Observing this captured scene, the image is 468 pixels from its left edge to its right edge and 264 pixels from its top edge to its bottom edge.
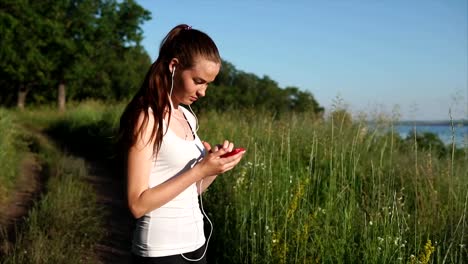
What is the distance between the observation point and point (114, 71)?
113 ft

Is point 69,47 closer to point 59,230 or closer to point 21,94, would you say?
point 21,94

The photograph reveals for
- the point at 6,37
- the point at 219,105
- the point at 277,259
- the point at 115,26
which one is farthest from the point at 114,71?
the point at 277,259

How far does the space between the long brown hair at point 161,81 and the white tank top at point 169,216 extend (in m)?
0.07

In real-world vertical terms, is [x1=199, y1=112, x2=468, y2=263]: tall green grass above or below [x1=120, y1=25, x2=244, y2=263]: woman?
below

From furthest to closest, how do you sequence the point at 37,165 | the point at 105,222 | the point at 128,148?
the point at 37,165
the point at 105,222
the point at 128,148

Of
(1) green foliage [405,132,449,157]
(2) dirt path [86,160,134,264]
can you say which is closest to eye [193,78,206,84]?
(2) dirt path [86,160,134,264]

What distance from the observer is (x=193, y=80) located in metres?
1.92

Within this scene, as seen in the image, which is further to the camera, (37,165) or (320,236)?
(37,165)

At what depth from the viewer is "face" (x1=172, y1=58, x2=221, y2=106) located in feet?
6.25

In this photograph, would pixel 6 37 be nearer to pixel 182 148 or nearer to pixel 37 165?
pixel 37 165

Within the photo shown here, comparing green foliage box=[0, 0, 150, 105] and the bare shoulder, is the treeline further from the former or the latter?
the bare shoulder

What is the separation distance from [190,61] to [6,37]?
27.2 m

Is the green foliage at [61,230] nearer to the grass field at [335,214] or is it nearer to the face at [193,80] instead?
the grass field at [335,214]

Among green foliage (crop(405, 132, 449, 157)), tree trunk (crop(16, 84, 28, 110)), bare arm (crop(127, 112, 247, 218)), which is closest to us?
bare arm (crop(127, 112, 247, 218))
